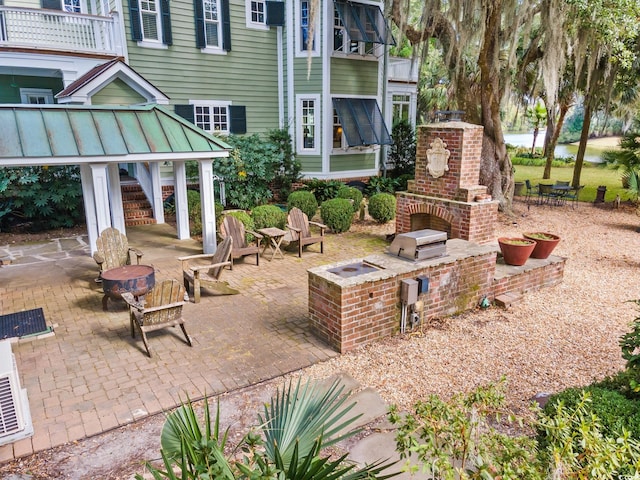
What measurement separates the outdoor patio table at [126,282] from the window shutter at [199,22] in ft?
30.1

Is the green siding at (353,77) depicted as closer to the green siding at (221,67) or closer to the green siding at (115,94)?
the green siding at (221,67)

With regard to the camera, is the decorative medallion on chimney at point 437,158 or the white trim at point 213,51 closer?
the decorative medallion on chimney at point 437,158

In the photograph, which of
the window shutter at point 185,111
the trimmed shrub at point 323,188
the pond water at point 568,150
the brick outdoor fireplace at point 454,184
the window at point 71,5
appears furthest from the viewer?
the pond water at point 568,150

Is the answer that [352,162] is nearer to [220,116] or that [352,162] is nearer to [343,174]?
[343,174]

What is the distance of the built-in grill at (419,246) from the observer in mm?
6023

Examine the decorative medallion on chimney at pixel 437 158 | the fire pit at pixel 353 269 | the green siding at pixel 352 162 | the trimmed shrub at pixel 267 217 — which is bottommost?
the trimmed shrub at pixel 267 217

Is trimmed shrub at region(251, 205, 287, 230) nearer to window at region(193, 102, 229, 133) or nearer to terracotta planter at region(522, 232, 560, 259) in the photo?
window at region(193, 102, 229, 133)

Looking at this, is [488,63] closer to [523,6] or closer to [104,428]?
[523,6]

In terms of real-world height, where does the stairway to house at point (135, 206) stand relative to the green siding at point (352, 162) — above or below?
below

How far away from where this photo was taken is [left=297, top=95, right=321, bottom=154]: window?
47.9 feet

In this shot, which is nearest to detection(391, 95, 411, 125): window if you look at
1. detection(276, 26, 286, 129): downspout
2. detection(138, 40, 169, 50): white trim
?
detection(276, 26, 286, 129): downspout

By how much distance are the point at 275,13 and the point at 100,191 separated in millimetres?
9084

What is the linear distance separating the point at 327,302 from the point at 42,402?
10.3 feet

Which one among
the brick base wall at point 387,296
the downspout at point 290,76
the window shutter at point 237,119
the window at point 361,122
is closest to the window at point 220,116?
the window shutter at point 237,119
